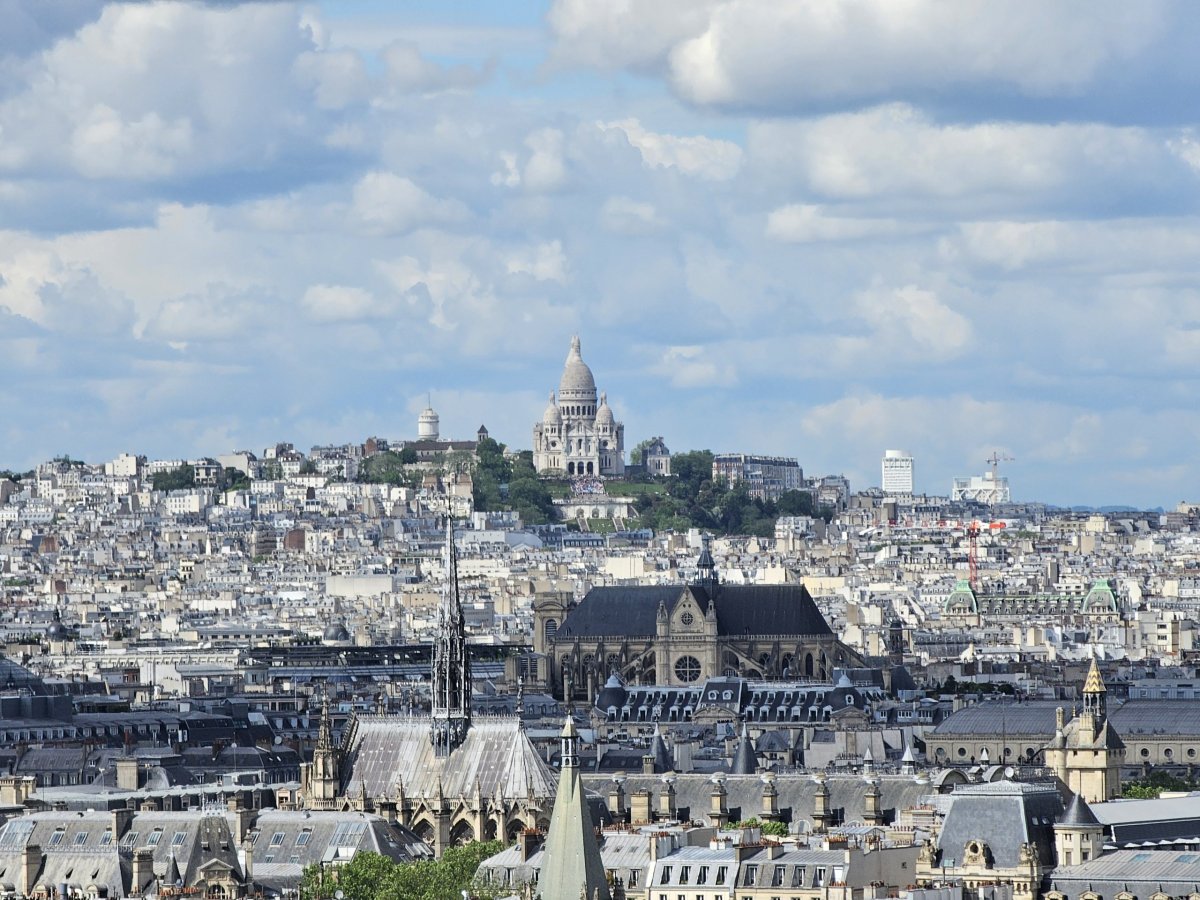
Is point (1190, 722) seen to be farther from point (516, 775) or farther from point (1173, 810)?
point (1173, 810)

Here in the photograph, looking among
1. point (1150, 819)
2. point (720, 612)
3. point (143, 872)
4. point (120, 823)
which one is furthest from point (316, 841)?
point (720, 612)

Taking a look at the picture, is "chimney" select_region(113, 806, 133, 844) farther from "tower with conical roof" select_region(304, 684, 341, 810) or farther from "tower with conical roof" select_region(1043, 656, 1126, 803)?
"tower with conical roof" select_region(1043, 656, 1126, 803)

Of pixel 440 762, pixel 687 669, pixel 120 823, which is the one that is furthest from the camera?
pixel 687 669

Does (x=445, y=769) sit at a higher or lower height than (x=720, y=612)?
lower

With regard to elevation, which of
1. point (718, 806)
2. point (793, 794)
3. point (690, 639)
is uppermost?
point (690, 639)

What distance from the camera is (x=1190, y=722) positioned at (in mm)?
129625

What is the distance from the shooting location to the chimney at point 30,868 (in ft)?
260

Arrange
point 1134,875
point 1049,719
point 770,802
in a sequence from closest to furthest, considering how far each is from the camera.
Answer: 1. point 1134,875
2. point 770,802
3. point 1049,719

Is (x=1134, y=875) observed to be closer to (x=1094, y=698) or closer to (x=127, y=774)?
(x=1094, y=698)

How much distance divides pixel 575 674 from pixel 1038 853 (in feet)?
294

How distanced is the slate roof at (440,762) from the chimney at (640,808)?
2510mm

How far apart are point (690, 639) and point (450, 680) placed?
220ft

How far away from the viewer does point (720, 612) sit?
16425 centimetres

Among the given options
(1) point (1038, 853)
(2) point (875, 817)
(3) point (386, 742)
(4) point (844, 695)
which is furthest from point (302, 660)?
(1) point (1038, 853)
